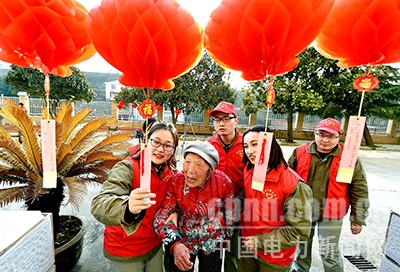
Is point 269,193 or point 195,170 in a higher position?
point 195,170

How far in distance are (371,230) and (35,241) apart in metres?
4.24

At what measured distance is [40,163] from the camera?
212 centimetres

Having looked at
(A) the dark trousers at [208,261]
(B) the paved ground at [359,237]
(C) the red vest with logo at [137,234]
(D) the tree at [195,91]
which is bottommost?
(B) the paved ground at [359,237]

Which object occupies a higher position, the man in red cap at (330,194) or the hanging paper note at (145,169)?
the hanging paper note at (145,169)

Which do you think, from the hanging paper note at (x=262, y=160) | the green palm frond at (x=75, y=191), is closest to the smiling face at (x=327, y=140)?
the hanging paper note at (x=262, y=160)

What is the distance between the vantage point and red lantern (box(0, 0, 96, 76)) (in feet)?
3.45

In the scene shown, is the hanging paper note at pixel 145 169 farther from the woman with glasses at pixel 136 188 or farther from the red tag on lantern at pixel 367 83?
the red tag on lantern at pixel 367 83

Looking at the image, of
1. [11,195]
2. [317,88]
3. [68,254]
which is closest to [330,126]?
[68,254]

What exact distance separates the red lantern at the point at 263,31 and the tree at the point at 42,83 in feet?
30.7

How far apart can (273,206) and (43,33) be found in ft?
5.94

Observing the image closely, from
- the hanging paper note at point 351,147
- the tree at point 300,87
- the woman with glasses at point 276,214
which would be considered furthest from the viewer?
the tree at point 300,87

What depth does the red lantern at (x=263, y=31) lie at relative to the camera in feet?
3.23

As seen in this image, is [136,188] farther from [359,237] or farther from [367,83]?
[359,237]

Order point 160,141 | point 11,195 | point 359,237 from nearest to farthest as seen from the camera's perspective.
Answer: point 160,141 → point 11,195 → point 359,237
